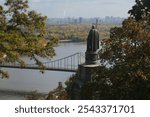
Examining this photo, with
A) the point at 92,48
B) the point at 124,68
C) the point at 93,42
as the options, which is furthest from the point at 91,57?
the point at 124,68

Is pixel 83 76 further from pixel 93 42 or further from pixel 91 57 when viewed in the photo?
pixel 93 42

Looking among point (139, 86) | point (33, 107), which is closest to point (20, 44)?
point (139, 86)

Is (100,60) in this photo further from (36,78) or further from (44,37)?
(36,78)

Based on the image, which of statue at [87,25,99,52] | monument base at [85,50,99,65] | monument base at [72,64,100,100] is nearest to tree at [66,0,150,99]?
monument base at [72,64,100,100]

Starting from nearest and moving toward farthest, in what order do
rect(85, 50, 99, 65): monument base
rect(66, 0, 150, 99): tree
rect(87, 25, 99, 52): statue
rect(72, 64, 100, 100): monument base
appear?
rect(66, 0, 150, 99): tree, rect(72, 64, 100, 100): monument base, rect(85, 50, 99, 65): monument base, rect(87, 25, 99, 52): statue

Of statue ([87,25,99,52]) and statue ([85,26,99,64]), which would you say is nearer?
statue ([85,26,99,64])

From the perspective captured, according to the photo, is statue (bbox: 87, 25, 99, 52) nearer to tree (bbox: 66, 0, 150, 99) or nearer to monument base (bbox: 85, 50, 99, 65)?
monument base (bbox: 85, 50, 99, 65)

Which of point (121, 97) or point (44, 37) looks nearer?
point (121, 97)

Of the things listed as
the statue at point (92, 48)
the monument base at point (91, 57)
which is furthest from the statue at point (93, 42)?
the monument base at point (91, 57)

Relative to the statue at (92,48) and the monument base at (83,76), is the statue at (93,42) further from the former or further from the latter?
the monument base at (83,76)
